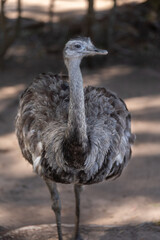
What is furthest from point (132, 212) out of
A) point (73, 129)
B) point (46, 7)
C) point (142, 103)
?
point (46, 7)

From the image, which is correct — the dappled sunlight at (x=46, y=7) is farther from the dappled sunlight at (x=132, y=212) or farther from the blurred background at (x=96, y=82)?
the dappled sunlight at (x=132, y=212)

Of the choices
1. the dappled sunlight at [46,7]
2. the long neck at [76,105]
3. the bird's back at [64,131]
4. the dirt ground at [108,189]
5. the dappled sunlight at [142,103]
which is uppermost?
the long neck at [76,105]

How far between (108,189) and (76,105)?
2294 mm

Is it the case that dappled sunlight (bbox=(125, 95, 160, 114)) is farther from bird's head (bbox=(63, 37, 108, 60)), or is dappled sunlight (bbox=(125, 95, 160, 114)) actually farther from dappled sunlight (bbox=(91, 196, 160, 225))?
bird's head (bbox=(63, 37, 108, 60))

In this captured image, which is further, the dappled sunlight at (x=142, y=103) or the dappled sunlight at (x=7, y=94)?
the dappled sunlight at (x=7, y=94)

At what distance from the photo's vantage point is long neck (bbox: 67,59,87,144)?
138 inches

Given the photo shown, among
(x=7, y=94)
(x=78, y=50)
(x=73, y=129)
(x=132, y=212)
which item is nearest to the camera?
(x=78, y=50)

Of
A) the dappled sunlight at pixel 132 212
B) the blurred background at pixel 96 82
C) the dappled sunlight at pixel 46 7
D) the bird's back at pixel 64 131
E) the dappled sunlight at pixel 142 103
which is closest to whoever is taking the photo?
the bird's back at pixel 64 131

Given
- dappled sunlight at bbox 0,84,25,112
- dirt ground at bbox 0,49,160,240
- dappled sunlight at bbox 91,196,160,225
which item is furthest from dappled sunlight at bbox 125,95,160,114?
dappled sunlight at bbox 91,196,160,225

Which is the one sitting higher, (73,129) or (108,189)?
(73,129)

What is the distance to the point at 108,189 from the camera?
5.66m

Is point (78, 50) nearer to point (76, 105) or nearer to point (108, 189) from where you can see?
point (76, 105)

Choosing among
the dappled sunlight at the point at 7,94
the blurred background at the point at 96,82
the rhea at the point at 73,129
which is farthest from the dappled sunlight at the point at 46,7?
the rhea at the point at 73,129

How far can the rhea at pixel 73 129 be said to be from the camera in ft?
11.8
